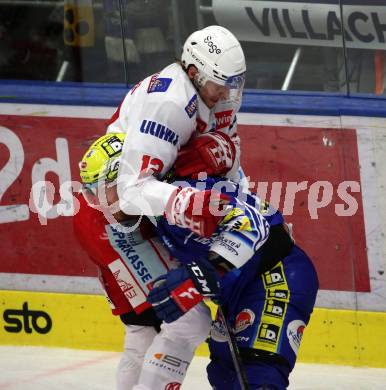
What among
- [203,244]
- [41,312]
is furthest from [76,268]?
[203,244]

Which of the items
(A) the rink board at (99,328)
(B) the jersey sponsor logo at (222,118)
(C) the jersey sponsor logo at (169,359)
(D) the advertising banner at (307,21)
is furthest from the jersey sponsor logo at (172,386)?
(D) the advertising banner at (307,21)

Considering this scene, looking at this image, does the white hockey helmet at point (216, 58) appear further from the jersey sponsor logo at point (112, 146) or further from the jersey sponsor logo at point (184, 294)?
the jersey sponsor logo at point (184, 294)

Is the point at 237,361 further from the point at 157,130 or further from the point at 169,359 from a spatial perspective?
the point at 157,130

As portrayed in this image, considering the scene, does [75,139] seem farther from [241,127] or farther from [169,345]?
[169,345]

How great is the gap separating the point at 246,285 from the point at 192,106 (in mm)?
662

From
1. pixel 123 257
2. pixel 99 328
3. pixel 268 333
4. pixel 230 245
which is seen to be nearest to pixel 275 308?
pixel 268 333

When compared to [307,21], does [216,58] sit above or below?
below

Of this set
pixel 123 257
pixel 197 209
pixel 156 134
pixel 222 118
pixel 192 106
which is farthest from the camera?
pixel 123 257

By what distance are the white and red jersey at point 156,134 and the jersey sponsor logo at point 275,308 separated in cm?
51

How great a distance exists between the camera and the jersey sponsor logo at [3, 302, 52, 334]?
244 inches

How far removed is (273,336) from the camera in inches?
161

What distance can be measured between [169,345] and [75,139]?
7.41 feet

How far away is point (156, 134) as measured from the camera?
13.2 feet

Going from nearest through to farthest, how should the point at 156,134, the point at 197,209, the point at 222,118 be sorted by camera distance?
the point at 197,209
the point at 156,134
the point at 222,118
